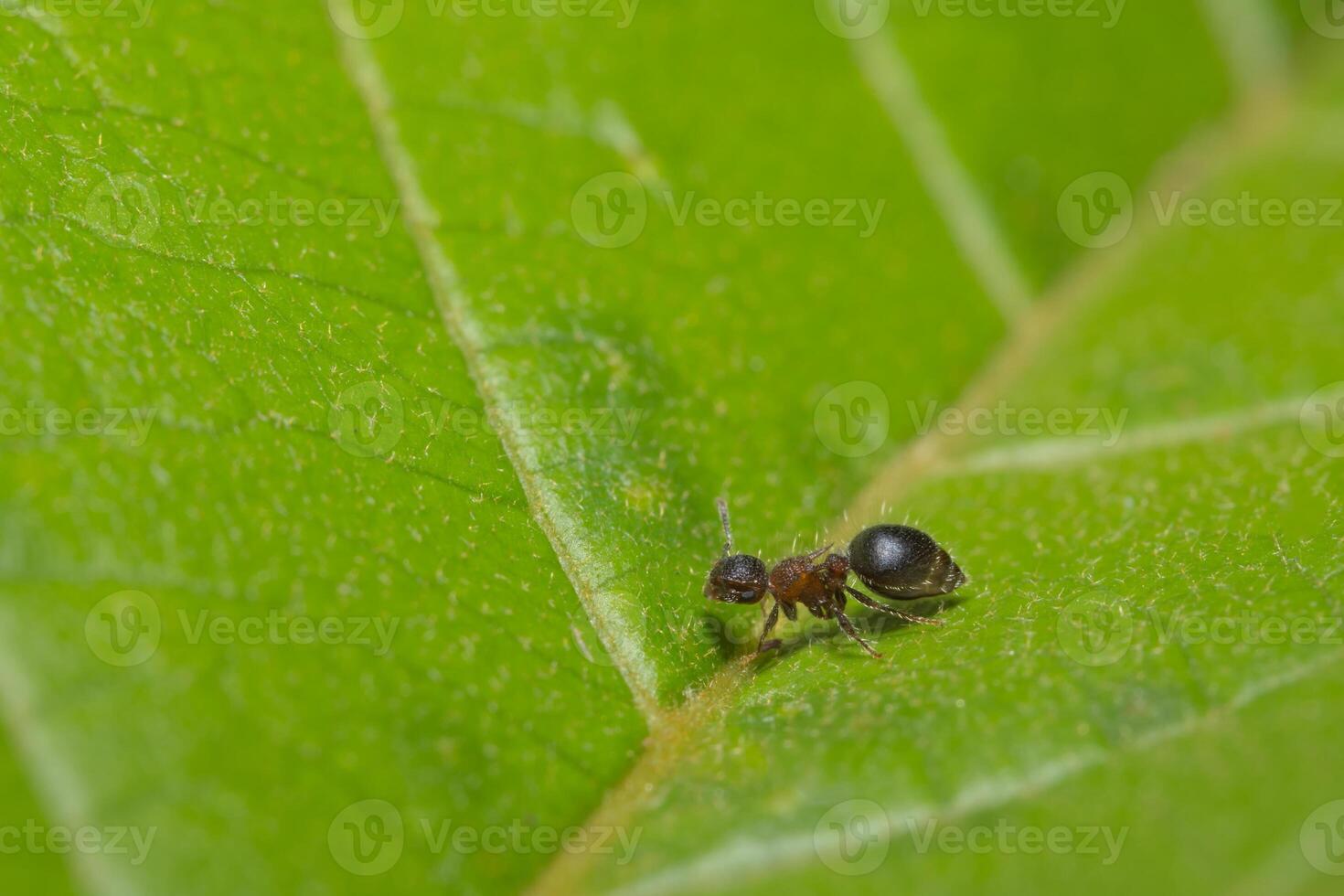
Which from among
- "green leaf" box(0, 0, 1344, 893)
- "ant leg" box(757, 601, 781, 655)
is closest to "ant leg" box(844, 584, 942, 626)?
"green leaf" box(0, 0, 1344, 893)

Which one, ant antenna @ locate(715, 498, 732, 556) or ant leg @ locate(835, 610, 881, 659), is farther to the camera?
ant antenna @ locate(715, 498, 732, 556)

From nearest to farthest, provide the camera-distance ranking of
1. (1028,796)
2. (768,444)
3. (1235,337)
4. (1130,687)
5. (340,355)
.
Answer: (1028,796) < (1130,687) < (340,355) < (768,444) < (1235,337)

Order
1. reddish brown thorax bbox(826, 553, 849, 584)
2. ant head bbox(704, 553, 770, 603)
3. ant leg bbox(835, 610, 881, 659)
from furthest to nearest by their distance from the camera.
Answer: reddish brown thorax bbox(826, 553, 849, 584) → ant head bbox(704, 553, 770, 603) → ant leg bbox(835, 610, 881, 659)

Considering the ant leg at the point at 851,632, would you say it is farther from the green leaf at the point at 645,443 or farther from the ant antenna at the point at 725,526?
the ant antenna at the point at 725,526

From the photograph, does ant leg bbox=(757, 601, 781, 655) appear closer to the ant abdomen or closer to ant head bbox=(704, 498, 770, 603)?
ant head bbox=(704, 498, 770, 603)

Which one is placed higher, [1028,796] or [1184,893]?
[1028,796]

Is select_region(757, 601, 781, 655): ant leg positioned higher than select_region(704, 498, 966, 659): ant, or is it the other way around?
select_region(704, 498, 966, 659): ant

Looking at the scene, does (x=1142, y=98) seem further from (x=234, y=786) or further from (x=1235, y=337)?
(x=234, y=786)

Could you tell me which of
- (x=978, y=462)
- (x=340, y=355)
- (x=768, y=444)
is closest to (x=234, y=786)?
(x=340, y=355)
